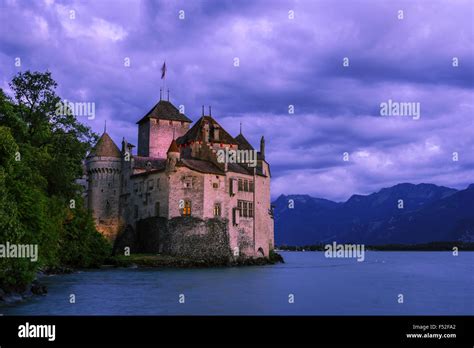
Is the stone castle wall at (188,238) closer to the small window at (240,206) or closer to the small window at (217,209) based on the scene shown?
the small window at (217,209)

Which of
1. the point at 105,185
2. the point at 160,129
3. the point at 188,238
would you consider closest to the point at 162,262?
the point at 188,238

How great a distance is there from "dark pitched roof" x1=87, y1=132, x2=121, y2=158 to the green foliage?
65.3 feet

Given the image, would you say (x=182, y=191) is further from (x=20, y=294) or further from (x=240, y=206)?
(x=20, y=294)

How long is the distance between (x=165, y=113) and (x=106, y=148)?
479 inches

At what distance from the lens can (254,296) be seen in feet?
137

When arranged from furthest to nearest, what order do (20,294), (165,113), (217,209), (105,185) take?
(165,113)
(105,185)
(217,209)
(20,294)

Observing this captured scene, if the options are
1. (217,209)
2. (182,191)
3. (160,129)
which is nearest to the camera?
(182,191)

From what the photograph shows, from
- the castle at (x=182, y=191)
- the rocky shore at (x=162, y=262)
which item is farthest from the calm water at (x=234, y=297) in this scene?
the castle at (x=182, y=191)

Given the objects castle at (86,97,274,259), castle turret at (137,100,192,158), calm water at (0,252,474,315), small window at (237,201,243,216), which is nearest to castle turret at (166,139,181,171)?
castle at (86,97,274,259)

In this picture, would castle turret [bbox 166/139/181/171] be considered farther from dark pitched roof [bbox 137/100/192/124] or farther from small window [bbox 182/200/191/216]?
dark pitched roof [bbox 137/100/192/124]

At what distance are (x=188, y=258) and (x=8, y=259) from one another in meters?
45.0

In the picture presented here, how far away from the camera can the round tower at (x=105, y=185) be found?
8738 centimetres

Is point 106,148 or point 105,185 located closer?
point 105,185

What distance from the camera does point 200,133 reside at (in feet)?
280
